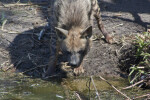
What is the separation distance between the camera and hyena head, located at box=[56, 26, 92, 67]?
19.5ft

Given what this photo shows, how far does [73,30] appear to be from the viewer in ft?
20.4

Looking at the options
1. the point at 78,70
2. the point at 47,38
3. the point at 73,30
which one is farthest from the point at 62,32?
the point at 47,38

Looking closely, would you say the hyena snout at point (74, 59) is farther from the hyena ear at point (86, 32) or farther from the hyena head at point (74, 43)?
the hyena ear at point (86, 32)

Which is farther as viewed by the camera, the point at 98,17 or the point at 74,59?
the point at 98,17

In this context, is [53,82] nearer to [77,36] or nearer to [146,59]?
[77,36]

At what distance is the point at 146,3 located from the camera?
32.8 ft

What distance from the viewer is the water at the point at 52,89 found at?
5375 millimetres

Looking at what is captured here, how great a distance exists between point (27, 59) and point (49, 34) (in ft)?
4.01

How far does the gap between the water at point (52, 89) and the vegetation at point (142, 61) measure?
0.96 ft

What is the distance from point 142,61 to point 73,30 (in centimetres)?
171

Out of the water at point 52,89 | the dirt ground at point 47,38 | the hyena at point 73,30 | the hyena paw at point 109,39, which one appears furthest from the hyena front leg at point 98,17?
the water at point 52,89

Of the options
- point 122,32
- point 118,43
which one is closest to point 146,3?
point 122,32

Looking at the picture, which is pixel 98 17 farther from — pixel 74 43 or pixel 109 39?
pixel 74 43

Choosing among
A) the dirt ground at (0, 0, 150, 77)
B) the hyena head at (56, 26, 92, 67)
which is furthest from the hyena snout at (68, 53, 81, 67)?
the dirt ground at (0, 0, 150, 77)
